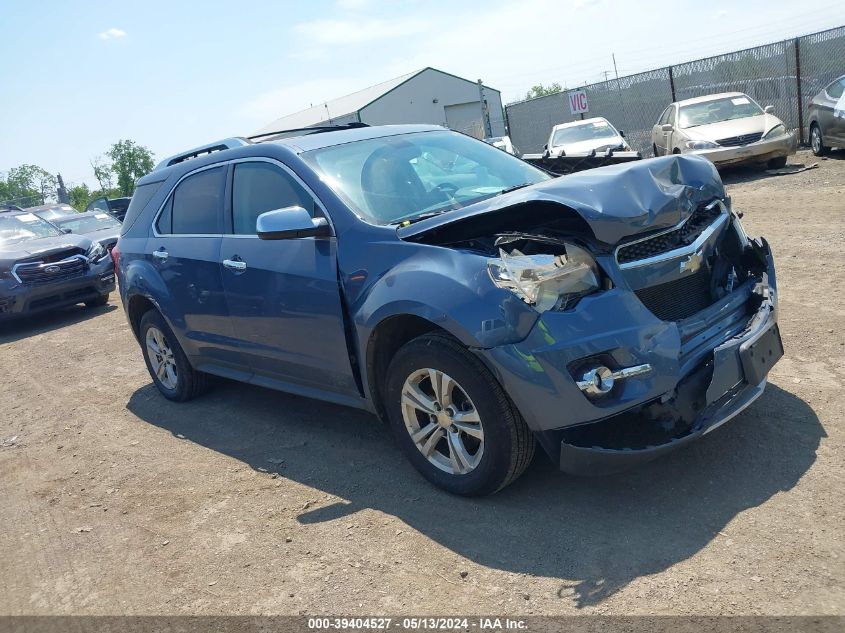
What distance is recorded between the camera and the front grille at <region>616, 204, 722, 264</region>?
3359mm

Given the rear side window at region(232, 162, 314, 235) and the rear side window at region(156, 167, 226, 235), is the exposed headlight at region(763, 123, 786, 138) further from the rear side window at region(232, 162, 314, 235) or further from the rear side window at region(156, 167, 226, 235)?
the rear side window at region(232, 162, 314, 235)

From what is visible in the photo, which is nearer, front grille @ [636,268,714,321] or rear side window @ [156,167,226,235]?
front grille @ [636,268,714,321]

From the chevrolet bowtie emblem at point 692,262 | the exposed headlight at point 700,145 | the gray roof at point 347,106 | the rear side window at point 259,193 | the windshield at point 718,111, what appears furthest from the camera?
the gray roof at point 347,106

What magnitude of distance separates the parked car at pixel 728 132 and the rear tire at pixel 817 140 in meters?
0.42

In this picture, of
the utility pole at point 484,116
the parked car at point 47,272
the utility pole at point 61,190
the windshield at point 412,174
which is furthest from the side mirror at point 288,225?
the utility pole at point 61,190

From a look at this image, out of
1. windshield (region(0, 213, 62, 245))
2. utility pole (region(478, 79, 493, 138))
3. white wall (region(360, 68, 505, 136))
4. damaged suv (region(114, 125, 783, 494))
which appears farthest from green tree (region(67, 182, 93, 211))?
damaged suv (region(114, 125, 783, 494))

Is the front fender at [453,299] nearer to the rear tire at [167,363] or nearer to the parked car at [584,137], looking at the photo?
the rear tire at [167,363]

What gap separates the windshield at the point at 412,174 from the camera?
4.15m

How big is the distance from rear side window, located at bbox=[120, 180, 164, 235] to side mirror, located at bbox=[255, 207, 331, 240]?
7.66ft

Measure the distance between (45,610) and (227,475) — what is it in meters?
1.35

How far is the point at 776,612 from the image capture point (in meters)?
2.58

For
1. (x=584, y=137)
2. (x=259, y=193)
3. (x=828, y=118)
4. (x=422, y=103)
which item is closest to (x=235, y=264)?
(x=259, y=193)

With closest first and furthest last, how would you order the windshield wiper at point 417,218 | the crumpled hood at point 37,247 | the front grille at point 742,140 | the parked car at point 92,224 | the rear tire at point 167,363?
the windshield wiper at point 417,218 → the rear tire at point 167,363 → the crumpled hood at point 37,247 → the front grille at point 742,140 → the parked car at point 92,224

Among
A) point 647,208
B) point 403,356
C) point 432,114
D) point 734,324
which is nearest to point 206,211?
point 403,356
